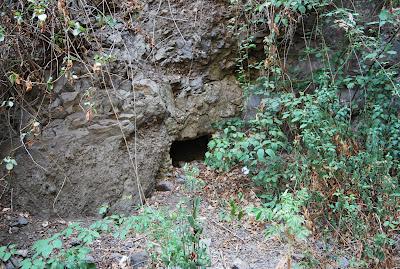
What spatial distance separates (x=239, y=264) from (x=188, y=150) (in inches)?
70.1

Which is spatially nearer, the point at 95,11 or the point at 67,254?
the point at 67,254

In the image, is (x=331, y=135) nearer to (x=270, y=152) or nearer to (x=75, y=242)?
(x=270, y=152)

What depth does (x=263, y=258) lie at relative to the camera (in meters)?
3.18

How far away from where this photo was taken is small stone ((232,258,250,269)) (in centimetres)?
301

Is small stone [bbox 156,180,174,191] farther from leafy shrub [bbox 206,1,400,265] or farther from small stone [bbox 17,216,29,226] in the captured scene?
small stone [bbox 17,216,29,226]

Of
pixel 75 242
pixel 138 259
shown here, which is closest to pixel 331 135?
pixel 138 259

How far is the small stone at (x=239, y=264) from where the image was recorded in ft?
9.89

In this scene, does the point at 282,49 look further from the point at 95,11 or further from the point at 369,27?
the point at 95,11

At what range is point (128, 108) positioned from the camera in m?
3.79

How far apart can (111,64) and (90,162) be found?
90 centimetres

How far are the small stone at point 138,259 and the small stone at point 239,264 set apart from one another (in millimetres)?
616

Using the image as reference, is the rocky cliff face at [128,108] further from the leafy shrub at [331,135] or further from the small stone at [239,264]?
the small stone at [239,264]

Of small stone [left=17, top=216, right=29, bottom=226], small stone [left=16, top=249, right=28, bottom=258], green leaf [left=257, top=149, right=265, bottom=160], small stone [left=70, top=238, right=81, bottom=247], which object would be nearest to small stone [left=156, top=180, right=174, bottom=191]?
green leaf [left=257, top=149, right=265, bottom=160]

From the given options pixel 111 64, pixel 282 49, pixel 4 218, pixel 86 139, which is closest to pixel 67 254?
pixel 4 218
